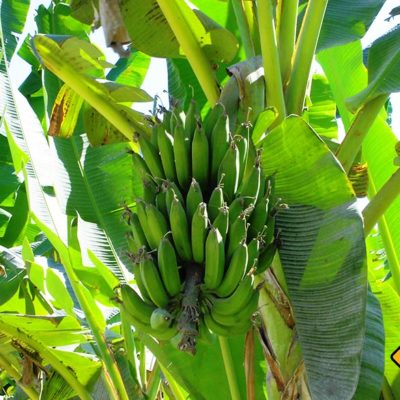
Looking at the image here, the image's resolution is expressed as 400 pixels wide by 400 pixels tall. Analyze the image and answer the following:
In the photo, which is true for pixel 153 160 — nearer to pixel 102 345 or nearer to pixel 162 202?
pixel 162 202

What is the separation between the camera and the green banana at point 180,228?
1062 mm

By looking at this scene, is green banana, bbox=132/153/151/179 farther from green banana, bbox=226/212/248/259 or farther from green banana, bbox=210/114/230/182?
green banana, bbox=226/212/248/259

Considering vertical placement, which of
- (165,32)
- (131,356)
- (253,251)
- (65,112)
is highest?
(165,32)

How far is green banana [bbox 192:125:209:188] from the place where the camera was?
115 centimetres

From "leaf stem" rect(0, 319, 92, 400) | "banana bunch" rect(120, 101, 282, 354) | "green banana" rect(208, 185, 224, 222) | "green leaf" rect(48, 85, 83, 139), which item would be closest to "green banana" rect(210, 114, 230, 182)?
"banana bunch" rect(120, 101, 282, 354)

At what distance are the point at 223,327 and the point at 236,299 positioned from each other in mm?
67

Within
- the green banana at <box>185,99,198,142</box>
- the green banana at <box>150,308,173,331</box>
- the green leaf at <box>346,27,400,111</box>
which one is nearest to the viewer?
the green banana at <box>150,308,173,331</box>

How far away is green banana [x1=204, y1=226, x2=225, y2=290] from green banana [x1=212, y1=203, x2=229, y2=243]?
0.02 meters

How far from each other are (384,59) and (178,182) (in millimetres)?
573

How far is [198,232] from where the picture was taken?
104 centimetres

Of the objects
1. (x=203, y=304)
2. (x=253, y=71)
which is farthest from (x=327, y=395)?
(x=253, y=71)

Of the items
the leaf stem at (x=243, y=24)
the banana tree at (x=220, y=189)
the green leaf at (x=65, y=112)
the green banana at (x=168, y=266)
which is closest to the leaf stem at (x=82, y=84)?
the banana tree at (x=220, y=189)

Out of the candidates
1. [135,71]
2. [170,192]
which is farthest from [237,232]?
[135,71]

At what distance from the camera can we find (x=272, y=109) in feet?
3.95
